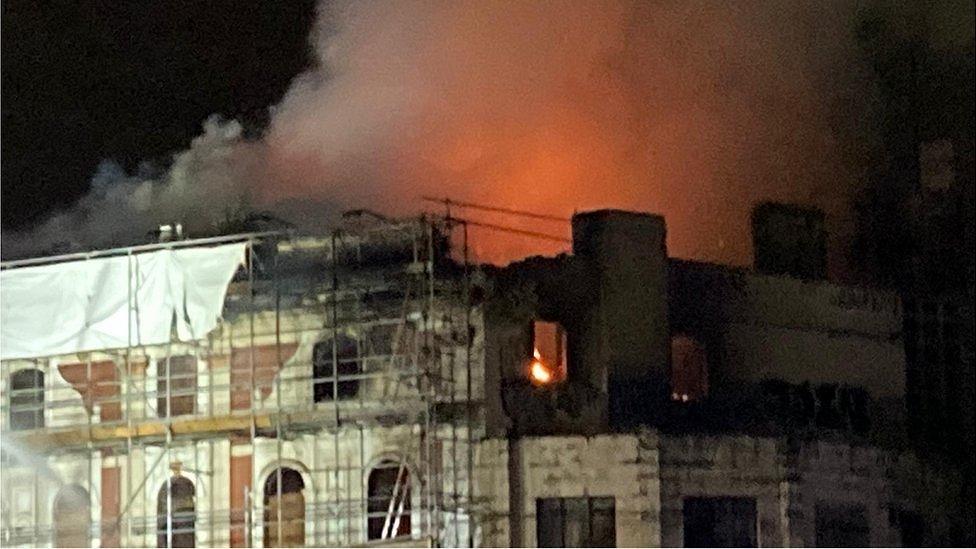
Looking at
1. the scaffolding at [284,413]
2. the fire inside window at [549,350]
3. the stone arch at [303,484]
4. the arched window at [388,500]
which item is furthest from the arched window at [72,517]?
the fire inside window at [549,350]

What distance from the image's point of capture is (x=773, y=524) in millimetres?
14594

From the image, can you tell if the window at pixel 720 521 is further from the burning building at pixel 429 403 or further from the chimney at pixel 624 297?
the chimney at pixel 624 297

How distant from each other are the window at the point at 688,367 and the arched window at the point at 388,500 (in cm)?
316

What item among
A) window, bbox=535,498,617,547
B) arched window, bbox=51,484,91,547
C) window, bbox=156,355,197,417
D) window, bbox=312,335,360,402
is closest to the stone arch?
window, bbox=312,335,360,402

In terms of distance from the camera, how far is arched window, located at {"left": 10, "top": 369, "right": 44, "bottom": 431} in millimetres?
16453

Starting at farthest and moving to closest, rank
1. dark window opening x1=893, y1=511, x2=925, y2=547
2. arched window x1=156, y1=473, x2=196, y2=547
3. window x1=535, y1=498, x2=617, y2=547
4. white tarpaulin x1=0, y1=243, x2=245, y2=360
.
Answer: arched window x1=156, y1=473, x2=196, y2=547
dark window opening x1=893, y1=511, x2=925, y2=547
white tarpaulin x1=0, y1=243, x2=245, y2=360
window x1=535, y1=498, x2=617, y2=547

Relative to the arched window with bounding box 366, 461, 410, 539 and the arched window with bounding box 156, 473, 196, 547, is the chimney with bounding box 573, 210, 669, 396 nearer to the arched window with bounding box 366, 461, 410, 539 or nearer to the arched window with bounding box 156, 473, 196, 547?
the arched window with bounding box 366, 461, 410, 539

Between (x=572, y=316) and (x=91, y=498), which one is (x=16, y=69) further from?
(x=572, y=316)

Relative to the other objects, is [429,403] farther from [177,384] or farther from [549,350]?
[177,384]

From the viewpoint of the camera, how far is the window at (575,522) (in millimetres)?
14367

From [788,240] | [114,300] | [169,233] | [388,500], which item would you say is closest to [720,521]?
[388,500]

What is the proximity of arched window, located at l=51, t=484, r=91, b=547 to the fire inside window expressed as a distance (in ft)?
16.4

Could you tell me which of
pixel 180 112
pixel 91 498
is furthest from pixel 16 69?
pixel 91 498

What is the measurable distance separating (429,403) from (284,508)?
233 cm
